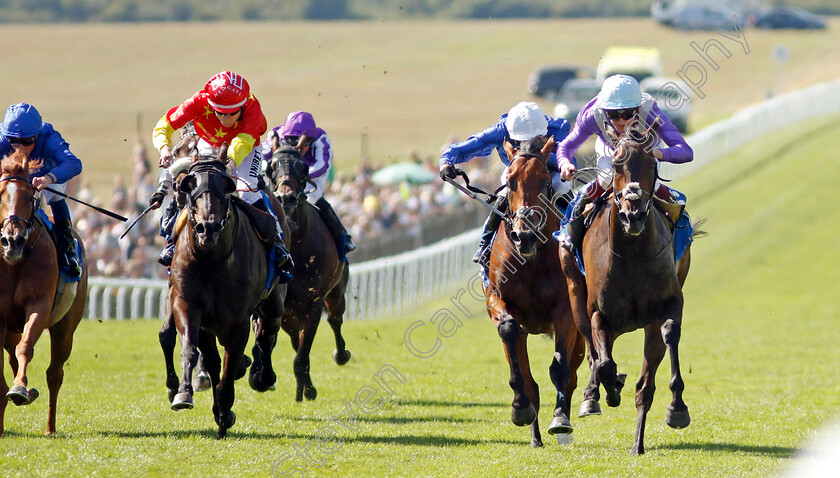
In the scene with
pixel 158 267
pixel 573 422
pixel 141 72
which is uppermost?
pixel 573 422

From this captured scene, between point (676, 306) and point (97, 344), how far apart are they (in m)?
8.63

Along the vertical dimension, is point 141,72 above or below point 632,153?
below

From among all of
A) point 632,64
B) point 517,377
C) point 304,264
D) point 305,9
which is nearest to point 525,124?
point 517,377

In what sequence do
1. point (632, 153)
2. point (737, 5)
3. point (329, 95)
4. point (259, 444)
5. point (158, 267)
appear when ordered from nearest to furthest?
point (632, 153) → point (259, 444) → point (158, 267) → point (329, 95) → point (737, 5)

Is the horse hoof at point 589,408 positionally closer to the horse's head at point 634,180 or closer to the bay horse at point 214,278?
Result: the horse's head at point 634,180

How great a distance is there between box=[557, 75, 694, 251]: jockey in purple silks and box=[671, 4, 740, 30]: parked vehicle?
3826 cm

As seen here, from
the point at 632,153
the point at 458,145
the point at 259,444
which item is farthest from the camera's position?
the point at 458,145

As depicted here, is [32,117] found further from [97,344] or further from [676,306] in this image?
[97,344]

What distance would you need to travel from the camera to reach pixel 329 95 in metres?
44.4

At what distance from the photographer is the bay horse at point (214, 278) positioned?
7.34 metres

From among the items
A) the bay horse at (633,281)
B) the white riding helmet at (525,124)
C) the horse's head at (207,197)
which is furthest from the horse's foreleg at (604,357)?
the horse's head at (207,197)

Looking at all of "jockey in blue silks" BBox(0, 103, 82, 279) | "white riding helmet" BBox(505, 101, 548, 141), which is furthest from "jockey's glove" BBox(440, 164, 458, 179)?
"jockey in blue silks" BBox(0, 103, 82, 279)

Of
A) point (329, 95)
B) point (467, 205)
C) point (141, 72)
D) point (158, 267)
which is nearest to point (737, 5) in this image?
point (329, 95)

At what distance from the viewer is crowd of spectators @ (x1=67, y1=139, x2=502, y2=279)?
1664 cm
